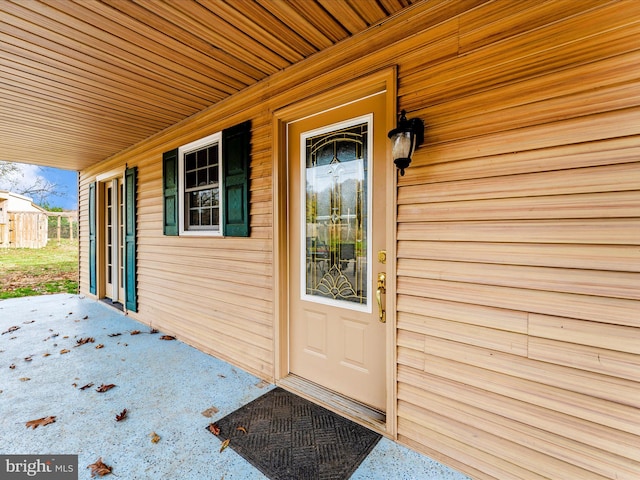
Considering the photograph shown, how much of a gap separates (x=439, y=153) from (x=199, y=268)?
2.85m

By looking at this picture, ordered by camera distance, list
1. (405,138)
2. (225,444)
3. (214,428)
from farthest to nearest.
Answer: (214,428)
(225,444)
(405,138)

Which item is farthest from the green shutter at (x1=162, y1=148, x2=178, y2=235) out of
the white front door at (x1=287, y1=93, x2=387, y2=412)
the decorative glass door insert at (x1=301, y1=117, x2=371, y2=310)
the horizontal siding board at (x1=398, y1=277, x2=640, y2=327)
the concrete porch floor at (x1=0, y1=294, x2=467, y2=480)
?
the horizontal siding board at (x1=398, y1=277, x2=640, y2=327)

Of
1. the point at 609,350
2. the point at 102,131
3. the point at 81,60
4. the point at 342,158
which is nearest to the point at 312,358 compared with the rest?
the point at 342,158

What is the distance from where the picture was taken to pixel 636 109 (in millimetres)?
1200

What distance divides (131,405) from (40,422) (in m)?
0.55

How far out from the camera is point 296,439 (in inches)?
73.2

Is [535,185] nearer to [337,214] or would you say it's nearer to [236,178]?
[337,214]

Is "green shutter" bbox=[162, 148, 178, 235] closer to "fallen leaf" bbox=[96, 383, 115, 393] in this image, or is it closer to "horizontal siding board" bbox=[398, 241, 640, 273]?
"fallen leaf" bbox=[96, 383, 115, 393]

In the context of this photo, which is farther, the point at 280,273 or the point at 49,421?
the point at 280,273

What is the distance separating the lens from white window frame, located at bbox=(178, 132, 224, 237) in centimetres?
304

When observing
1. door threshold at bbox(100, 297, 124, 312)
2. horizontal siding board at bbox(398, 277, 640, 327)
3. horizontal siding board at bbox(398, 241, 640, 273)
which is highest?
horizontal siding board at bbox(398, 241, 640, 273)

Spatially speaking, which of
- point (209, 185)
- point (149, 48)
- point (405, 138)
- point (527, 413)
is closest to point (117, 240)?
point (209, 185)

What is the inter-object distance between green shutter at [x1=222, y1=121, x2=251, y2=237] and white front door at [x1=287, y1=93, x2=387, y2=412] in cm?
49

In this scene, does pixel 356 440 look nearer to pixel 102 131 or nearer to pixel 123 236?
pixel 102 131
